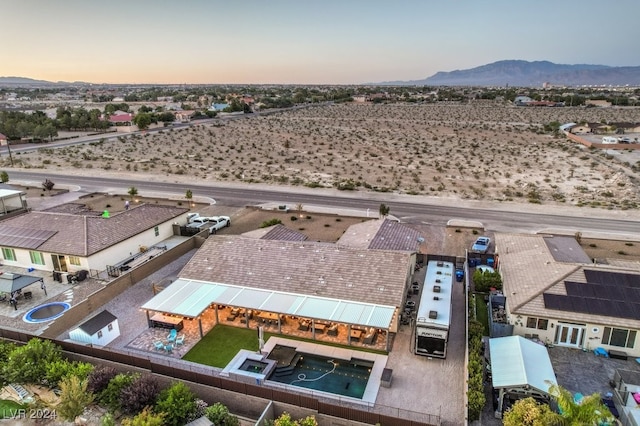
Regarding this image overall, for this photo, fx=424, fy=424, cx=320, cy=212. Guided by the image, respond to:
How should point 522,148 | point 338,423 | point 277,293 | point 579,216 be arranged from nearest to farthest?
point 338,423, point 277,293, point 579,216, point 522,148

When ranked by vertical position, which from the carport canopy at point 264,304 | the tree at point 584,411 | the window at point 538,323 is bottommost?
the window at point 538,323

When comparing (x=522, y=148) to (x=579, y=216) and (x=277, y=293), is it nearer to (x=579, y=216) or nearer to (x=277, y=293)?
(x=579, y=216)

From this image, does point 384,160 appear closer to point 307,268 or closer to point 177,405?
point 307,268

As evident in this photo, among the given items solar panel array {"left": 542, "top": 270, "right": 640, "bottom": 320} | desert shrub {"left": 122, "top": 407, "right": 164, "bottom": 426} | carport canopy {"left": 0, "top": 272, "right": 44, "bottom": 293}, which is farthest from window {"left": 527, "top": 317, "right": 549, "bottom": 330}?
carport canopy {"left": 0, "top": 272, "right": 44, "bottom": 293}

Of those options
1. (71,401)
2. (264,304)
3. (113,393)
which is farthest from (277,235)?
(71,401)

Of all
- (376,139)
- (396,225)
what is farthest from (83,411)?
(376,139)

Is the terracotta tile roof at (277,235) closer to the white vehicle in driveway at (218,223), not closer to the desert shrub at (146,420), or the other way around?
the white vehicle in driveway at (218,223)

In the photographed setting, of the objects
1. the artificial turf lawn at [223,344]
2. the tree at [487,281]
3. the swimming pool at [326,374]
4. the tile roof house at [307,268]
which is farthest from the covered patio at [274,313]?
the tree at [487,281]
